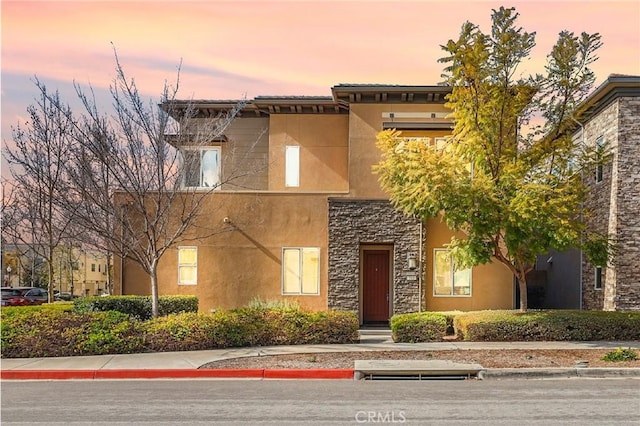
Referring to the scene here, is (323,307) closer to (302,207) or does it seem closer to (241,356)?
(302,207)

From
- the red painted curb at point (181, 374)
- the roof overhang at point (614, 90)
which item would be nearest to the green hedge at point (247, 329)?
the red painted curb at point (181, 374)

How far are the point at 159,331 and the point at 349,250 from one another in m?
8.52

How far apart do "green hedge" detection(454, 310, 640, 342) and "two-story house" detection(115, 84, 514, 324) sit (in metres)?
4.91

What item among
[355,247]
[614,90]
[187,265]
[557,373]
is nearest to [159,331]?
[187,265]

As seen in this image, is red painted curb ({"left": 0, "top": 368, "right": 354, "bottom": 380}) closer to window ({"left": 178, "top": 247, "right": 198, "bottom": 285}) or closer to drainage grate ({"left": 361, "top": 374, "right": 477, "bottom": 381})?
drainage grate ({"left": 361, "top": 374, "right": 477, "bottom": 381})

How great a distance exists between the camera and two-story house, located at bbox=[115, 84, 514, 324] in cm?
2423

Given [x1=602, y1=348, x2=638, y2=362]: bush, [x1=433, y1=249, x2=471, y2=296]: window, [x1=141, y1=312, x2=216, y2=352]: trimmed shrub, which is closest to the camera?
[x1=602, y1=348, x2=638, y2=362]: bush

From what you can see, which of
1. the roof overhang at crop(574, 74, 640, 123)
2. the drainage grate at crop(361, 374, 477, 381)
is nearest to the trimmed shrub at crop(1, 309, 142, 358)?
the drainage grate at crop(361, 374, 477, 381)

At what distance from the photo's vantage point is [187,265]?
982 inches

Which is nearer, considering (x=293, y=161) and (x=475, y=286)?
(x=475, y=286)

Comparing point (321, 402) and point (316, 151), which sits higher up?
point (316, 151)

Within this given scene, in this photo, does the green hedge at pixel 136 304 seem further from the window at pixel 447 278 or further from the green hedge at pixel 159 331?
the window at pixel 447 278

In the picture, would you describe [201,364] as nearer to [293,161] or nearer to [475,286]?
[475,286]

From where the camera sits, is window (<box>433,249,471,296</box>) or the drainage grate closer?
the drainage grate
